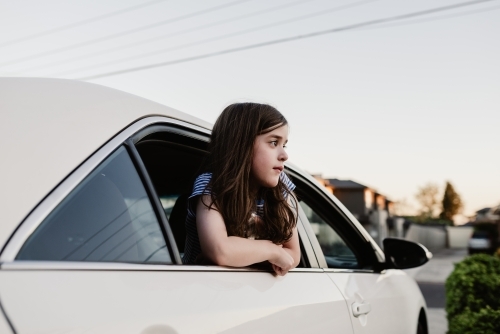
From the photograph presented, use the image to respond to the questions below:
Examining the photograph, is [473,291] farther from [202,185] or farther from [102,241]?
[102,241]

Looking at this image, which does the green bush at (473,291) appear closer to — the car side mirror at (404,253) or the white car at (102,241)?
the car side mirror at (404,253)

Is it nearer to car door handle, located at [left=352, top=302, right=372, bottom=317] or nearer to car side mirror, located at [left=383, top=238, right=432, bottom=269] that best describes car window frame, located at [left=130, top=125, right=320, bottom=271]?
car door handle, located at [left=352, top=302, right=372, bottom=317]

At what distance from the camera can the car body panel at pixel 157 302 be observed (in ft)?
3.46

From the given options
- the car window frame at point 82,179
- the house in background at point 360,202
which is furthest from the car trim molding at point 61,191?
the house in background at point 360,202

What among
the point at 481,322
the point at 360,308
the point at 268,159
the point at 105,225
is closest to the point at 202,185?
the point at 268,159

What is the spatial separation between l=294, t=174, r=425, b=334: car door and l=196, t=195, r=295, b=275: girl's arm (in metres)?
0.67

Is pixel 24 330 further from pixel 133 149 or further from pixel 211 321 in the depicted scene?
pixel 133 149

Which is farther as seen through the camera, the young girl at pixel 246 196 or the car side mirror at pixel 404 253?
the car side mirror at pixel 404 253

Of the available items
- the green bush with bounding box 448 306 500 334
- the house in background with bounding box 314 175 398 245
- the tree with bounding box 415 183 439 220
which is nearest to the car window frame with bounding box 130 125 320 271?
the green bush with bounding box 448 306 500 334


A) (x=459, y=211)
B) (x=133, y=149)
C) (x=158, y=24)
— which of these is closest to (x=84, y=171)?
(x=133, y=149)

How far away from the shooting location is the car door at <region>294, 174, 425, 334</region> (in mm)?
2527

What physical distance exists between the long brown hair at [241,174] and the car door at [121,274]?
132 mm

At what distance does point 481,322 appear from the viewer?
18.4 ft

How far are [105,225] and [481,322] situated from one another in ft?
16.8
